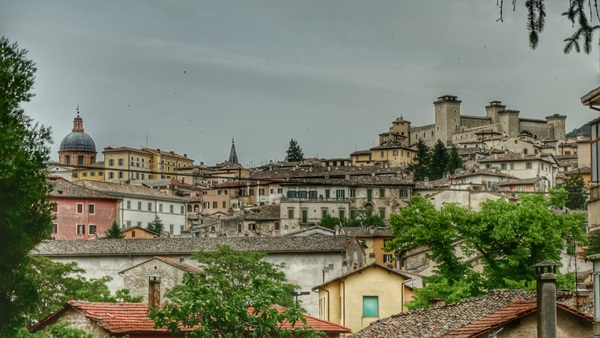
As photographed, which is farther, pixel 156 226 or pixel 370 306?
pixel 156 226

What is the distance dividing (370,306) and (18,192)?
27.8 m

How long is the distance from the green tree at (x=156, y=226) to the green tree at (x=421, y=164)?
122 ft

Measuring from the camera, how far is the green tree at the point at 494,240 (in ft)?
Answer: 150

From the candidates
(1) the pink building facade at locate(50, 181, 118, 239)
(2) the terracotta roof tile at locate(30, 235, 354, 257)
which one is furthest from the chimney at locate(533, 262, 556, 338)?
(1) the pink building facade at locate(50, 181, 118, 239)

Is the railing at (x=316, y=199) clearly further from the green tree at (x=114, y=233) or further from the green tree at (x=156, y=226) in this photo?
the green tree at (x=114, y=233)

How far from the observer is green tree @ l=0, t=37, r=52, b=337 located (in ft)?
73.6

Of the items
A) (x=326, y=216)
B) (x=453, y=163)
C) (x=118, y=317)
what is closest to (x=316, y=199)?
(x=326, y=216)

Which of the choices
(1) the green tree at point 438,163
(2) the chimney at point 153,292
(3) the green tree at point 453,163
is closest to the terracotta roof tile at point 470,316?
(2) the chimney at point 153,292

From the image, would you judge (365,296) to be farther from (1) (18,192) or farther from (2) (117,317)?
(1) (18,192)

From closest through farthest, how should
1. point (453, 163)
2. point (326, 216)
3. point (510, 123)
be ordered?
point (326, 216) → point (453, 163) → point (510, 123)

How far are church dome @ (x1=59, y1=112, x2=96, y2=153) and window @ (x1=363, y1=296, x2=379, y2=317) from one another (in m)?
133

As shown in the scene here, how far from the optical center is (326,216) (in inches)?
4316

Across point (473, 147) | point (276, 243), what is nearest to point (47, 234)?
point (276, 243)

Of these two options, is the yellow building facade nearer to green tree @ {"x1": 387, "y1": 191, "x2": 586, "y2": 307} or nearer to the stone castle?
green tree @ {"x1": 387, "y1": 191, "x2": 586, "y2": 307}
